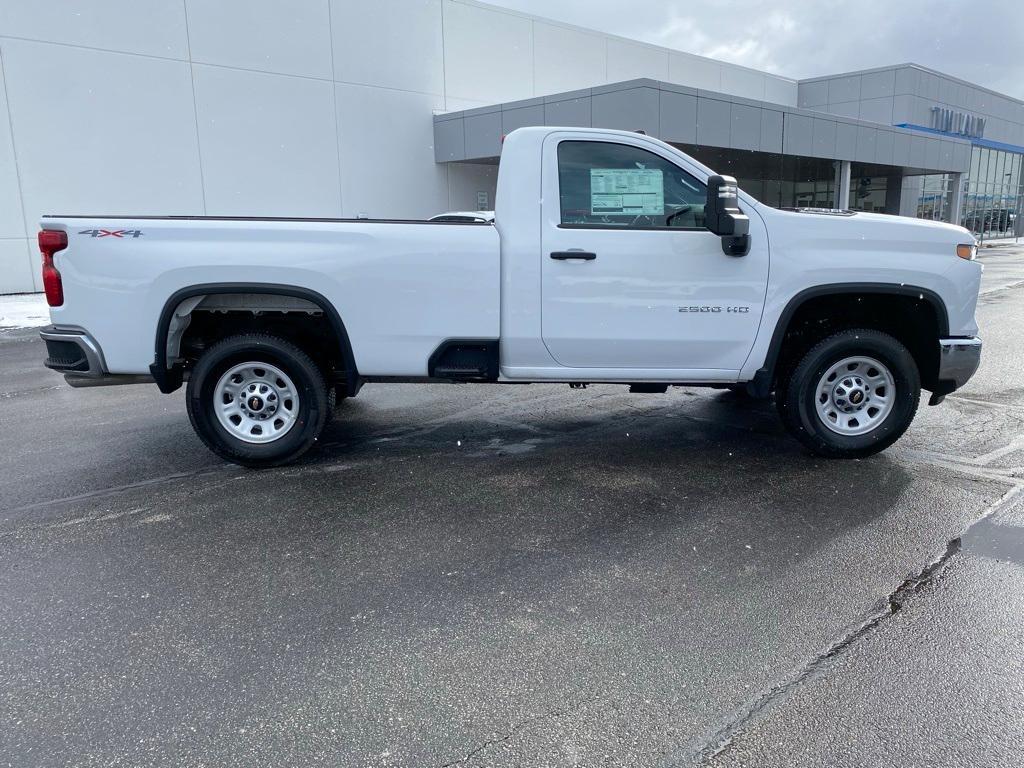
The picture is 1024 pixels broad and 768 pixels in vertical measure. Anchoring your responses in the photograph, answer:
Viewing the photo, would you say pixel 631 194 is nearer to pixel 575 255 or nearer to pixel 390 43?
pixel 575 255

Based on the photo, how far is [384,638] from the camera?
3170 millimetres

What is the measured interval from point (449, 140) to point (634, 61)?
11.2m

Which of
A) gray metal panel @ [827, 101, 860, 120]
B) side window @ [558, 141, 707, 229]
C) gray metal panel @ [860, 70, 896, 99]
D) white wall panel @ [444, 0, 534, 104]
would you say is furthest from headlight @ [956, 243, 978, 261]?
gray metal panel @ [827, 101, 860, 120]

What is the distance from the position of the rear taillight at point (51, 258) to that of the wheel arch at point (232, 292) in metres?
0.69

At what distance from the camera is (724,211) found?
4.76 m

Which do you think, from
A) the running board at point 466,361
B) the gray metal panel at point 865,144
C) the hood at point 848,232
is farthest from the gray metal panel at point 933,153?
the running board at point 466,361

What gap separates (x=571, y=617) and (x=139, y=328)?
3428 millimetres

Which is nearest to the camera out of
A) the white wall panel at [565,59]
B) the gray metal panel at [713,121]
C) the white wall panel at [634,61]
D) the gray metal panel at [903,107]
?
the gray metal panel at [713,121]

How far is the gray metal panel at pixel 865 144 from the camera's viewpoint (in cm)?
2586

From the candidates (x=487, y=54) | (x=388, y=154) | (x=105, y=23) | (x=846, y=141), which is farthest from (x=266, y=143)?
(x=846, y=141)

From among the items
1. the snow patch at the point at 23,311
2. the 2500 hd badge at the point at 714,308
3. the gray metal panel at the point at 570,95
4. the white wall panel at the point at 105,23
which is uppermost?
the white wall panel at the point at 105,23

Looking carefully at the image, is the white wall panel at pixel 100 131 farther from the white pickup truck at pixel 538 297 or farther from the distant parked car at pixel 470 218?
the white pickup truck at pixel 538 297

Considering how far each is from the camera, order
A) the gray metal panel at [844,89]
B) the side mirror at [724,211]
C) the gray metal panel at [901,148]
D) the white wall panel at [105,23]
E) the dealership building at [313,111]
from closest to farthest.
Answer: the side mirror at [724,211] → the white wall panel at [105,23] → the dealership building at [313,111] → the gray metal panel at [901,148] → the gray metal panel at [844,89]

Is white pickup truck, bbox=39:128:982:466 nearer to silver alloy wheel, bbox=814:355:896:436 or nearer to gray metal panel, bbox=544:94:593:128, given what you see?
silver alloy wheel, bbox=814:355:896:436
